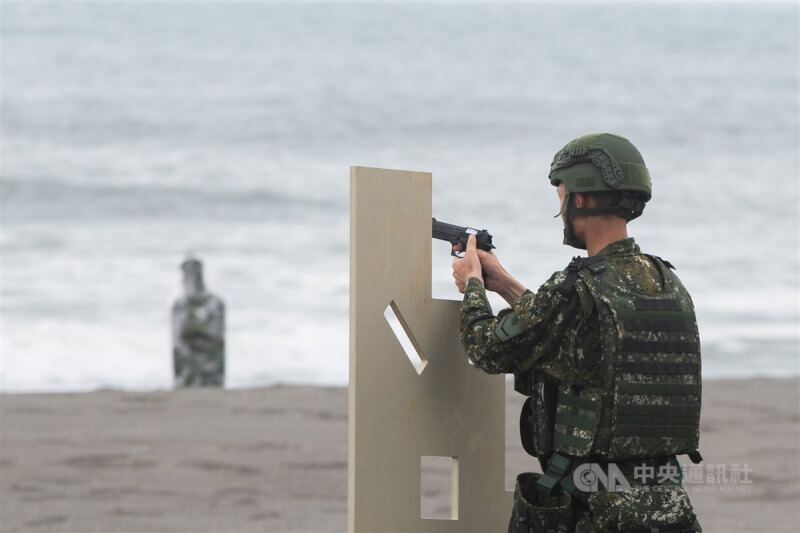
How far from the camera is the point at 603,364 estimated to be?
3129 mm

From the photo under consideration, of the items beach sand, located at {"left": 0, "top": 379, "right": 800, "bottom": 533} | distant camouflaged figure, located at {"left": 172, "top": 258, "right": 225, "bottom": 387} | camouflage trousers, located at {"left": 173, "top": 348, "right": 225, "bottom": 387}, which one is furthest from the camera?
camouflage trousers, located at {"left": 173, "top": 348, "right": 225, "bottom": 387}

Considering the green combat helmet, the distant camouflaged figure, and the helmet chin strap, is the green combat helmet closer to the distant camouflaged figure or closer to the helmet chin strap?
the helmet chin strap

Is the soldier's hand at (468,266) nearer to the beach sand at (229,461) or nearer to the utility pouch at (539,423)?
the utility pouch at (539,423)

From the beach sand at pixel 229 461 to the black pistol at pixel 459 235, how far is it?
2.90 metres

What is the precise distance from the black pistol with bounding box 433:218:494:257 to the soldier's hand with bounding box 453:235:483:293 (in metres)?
0.02

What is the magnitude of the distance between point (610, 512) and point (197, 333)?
7684 millimetres

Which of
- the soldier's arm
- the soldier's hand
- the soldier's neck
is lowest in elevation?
the soldier's arm

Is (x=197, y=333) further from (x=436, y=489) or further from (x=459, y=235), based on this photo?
(x=459, y=235)

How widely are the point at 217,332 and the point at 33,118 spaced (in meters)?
23.3

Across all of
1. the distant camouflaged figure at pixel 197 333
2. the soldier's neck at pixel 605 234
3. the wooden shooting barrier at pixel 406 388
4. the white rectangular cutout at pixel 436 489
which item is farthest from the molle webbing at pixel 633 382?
the distant camouflaged figure at pixel 197 333

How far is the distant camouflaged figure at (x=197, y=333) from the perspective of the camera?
10312mm

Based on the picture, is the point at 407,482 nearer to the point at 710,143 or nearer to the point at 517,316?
the point at 517,316

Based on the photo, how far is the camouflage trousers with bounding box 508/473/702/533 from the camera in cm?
310

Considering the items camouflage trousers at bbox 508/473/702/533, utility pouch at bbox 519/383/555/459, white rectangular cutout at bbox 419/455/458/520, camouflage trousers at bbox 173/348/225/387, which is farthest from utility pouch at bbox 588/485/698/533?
camouflage trousers at bbox 173/348/225/387
